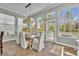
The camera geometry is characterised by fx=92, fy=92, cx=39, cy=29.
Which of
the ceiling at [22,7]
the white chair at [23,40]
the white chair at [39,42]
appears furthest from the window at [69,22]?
the white chair at [23,40]

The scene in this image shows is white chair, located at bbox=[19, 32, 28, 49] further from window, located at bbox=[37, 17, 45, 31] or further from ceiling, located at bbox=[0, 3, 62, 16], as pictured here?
ceiling, located at bbox=[0, 3, 62, 16]

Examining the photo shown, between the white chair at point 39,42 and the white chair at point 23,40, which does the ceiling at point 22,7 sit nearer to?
the white chair at point 23,40

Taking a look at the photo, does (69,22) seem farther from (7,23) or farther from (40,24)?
(7,23)

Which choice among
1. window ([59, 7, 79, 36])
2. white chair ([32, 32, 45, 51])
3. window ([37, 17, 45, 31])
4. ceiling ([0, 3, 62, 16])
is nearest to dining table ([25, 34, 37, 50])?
white chair ([32, 32, 45, 51])

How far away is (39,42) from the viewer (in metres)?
2.74

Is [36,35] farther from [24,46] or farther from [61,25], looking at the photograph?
[61,25]

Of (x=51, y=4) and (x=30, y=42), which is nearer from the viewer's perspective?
(x=51, y=4)

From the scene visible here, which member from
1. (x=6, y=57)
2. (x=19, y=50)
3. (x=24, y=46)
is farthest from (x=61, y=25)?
(x=6, y=57)

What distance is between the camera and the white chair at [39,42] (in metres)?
2.68

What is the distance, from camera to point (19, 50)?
8.63 feet

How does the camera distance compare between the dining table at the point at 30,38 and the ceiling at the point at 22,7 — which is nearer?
the ceiling at the point at 22,7

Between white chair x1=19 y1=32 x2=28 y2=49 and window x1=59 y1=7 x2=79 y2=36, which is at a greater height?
window x1=59 y1=7 x2=79 y2=36

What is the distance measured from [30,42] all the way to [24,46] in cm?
21

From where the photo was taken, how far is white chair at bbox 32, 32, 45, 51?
268 centimetres
